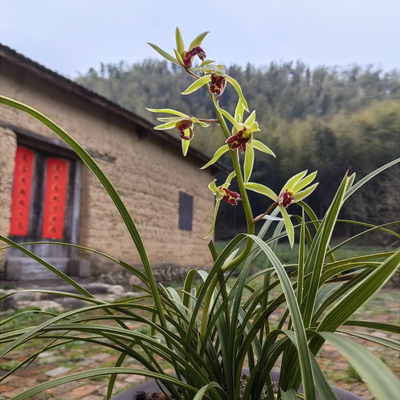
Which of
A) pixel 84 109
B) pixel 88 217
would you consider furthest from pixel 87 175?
pixel 84 109

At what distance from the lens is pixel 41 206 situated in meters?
5.76

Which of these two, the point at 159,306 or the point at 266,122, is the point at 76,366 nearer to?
the point at 159,306

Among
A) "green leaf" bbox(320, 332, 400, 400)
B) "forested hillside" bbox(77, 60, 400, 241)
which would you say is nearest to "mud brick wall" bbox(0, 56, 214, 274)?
"green leaf" bbox(320, 332, 400, 400)

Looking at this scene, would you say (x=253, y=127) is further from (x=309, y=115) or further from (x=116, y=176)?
(x=309, y=115)

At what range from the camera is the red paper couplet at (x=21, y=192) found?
5.33 meters

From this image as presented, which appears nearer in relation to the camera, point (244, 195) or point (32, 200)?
point (244, 195)

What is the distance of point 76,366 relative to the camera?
2393mm

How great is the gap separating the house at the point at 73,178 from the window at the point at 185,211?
392 millimetres

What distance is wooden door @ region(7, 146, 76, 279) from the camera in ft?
17.7

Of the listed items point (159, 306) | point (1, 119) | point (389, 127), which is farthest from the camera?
point (389, 127)

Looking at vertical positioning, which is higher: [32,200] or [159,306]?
[32,200]

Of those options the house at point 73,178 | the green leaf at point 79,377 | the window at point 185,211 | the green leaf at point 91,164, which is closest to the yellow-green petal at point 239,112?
the green leaf at point 91,164

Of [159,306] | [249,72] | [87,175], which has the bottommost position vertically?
[159,306]

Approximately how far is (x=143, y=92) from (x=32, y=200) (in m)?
30.7
